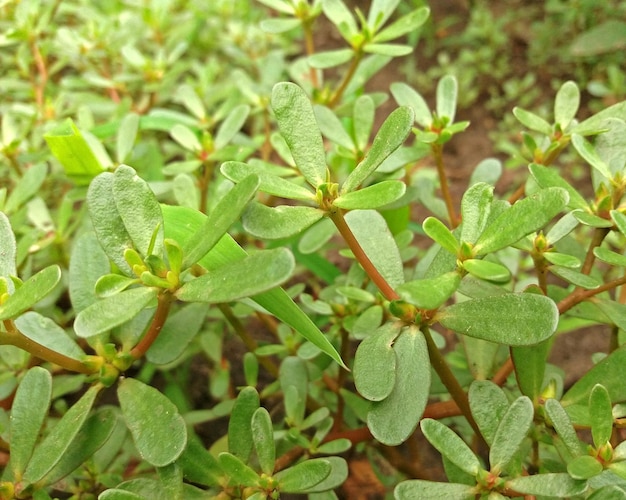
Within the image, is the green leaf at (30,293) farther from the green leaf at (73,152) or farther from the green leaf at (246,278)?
the green leaf at (73,152)

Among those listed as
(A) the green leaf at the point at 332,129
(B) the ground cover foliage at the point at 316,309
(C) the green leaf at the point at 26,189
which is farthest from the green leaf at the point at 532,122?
(C) the green leaf at the point at 26,189

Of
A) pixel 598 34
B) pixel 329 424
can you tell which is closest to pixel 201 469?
pixel 329 424

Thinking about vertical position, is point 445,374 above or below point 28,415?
Result: below

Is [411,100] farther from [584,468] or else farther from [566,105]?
[584,468]

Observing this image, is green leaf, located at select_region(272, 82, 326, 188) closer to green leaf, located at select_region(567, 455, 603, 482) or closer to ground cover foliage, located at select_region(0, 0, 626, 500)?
ground cover foliage, located at select_region(0, 0, 626, 500)

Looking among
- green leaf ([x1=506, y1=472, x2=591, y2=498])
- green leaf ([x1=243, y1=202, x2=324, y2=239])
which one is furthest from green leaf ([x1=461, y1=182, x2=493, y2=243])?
green leaf ([x1=506, y1=472, x2=591, y2=498])

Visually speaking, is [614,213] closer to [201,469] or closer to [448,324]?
[448,324]

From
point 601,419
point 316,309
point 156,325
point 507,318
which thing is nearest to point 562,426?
point 601,419
